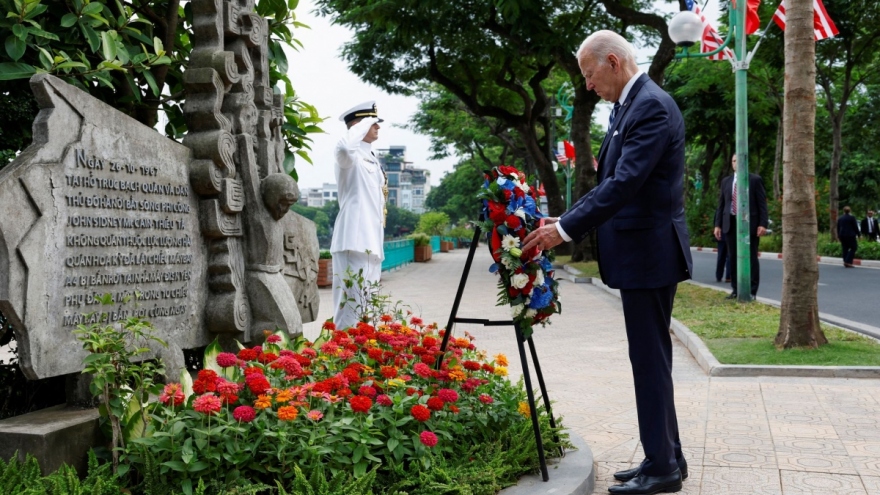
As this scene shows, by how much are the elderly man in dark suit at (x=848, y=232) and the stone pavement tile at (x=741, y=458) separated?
18.2m

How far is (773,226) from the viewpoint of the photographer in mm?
32594

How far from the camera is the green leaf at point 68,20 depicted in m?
4.48

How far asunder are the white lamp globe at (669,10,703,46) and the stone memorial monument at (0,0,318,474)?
31.2 ft

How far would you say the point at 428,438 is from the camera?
3.69 metres

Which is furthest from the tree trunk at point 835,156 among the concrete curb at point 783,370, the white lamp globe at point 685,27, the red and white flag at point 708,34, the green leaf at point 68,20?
the green leaf at point 68,20

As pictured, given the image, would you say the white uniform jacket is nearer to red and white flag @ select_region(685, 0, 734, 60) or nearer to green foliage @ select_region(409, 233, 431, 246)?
red and white flag @ select_region(685, 0, 734, 60)

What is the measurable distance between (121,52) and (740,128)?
34.3 ft

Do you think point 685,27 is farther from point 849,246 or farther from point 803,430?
point 849,246

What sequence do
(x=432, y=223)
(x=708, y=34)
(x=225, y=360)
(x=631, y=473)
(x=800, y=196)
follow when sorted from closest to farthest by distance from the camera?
1. (x=225, y=360)
2. (x=631, y=473)
3. (x=800, y=196)
4. (x=708, y=34)
5. (x=432, y=223)

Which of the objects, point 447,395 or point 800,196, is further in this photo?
point 800,196

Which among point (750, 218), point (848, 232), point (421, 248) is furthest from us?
point (421, 248)

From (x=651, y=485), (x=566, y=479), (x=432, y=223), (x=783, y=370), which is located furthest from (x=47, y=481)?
(x=432, y=223)

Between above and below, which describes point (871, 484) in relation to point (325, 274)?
below

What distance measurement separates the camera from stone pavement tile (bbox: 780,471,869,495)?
13.5ft
